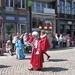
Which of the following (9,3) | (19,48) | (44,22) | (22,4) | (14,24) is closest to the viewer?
(19,48)

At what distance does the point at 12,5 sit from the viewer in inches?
1188

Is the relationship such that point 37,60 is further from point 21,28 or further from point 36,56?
point 21,28

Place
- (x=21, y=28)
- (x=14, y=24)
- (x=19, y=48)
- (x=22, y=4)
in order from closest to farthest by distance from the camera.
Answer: (x=19, y=48) < (x=14, y=24) < (x=21, y=28) < (x=22, y=4)

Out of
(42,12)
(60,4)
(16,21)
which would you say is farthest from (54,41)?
(60,4)

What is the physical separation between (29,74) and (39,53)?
125 cm

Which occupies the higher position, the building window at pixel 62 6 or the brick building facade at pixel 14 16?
the building window at pixel 62 6

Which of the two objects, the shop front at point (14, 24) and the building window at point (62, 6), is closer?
the shop front at point (14, 24)

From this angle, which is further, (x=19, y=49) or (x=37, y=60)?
(x=19, y=49)

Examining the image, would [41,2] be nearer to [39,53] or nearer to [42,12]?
[42,12]

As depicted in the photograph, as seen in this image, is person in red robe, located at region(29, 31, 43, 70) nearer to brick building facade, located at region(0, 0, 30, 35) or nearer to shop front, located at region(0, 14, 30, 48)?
shop front, located at region(0, 14, 30, 48)

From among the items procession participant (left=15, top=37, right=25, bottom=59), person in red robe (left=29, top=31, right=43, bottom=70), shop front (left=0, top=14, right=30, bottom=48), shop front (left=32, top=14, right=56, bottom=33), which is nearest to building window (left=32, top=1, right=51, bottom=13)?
shop front (left=32, top=14, right=56, bottom=33)

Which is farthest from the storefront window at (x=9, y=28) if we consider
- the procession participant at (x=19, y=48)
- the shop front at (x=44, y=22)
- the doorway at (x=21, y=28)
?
the procession participant at (x=19, y=48)

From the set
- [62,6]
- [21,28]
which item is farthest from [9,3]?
[62,6]

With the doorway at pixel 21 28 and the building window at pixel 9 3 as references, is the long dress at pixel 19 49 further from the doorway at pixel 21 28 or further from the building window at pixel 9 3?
the doorway at pixel 21 28
